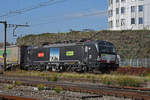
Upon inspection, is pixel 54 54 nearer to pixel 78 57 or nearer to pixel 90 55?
pixel 78 57

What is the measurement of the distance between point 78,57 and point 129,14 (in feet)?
148

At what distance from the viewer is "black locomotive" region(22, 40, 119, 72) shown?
28.5m

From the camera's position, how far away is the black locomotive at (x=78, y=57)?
28.5m

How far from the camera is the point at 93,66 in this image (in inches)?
1128

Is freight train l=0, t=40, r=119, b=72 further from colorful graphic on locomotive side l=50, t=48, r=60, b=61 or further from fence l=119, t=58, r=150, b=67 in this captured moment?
fence l=119, t=58, r=150, b=67

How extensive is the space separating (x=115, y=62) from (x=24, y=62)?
52.2ft

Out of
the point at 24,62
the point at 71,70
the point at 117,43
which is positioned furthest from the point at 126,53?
the point at 71,70

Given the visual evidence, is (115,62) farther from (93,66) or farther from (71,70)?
(71,70)

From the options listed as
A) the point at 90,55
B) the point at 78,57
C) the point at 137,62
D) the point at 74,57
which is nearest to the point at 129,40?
the point at 137,62

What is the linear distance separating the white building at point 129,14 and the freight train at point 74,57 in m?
35.8

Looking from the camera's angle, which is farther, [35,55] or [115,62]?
[35,55]

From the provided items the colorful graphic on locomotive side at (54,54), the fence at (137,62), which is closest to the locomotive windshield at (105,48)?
the colorful graphic on locomotive side at (54,54)

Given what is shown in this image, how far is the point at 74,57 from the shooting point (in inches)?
1212

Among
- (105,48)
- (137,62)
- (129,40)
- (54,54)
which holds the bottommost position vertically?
(137,62)
